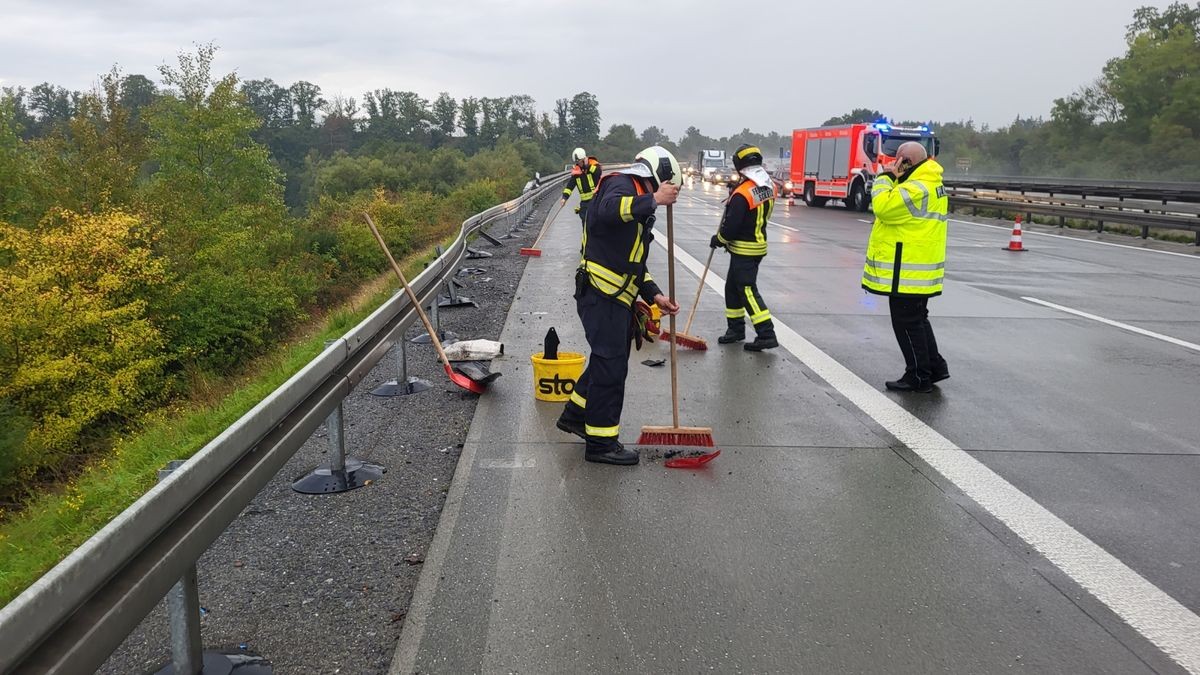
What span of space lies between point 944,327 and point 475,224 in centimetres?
830

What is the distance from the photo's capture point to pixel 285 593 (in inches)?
136

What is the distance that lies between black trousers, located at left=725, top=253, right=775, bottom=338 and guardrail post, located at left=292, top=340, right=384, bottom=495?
4541 mm

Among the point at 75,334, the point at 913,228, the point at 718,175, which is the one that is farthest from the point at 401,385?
the point at 718,175

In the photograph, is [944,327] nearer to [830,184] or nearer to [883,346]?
[883,346]

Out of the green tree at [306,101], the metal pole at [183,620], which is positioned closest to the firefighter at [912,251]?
the metal pole at [183,620]

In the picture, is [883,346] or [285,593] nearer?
[285,593]

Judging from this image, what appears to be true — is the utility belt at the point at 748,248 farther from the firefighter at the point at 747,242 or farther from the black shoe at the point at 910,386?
the black shoe at the point at 910,386

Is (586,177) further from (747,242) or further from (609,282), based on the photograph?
(609,282)

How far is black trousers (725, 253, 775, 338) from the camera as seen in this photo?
8305 mm

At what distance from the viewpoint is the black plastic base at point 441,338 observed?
332 inches

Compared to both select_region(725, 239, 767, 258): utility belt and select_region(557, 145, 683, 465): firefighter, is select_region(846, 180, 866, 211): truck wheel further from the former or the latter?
select_region(557, 145, 683, 465): firefighter

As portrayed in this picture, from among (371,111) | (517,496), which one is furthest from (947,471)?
(371,111)

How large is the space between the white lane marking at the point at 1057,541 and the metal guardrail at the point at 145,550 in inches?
132

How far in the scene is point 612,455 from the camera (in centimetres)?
519
